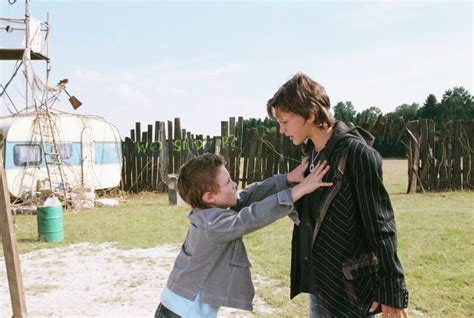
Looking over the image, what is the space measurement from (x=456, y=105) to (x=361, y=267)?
45.1 metres

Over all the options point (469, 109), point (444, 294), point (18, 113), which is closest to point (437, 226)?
point (444, 294)

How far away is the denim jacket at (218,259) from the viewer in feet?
6.37

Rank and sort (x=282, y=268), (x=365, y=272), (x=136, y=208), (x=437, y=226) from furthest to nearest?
1. (x=136, y=208)
2. (x=437, y=226)
3. (x=282, y=268)
4. (x=365, y=272)

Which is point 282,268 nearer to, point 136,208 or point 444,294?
point 444,294

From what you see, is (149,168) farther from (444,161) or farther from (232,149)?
(444,161)

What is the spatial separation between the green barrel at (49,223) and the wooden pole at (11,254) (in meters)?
3.87

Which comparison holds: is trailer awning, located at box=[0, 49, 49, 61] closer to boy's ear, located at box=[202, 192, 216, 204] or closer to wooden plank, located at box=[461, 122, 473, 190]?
wooden plank, located at box=[461, 122, 473, 190]

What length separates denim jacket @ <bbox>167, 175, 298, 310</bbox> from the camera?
1941mm

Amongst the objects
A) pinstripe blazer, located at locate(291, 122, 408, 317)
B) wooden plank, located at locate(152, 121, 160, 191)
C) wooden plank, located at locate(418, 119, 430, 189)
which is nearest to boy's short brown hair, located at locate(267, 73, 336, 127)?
pinstripe blazer, located at locate(291, 122, 408, 317)

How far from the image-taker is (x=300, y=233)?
2109mm

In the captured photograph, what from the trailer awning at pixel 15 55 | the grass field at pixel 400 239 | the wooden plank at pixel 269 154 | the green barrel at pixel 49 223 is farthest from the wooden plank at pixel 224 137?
the trailer awning at pixel 15 55

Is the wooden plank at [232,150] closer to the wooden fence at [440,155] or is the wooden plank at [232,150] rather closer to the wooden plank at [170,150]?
the wooden plank at [170,150]

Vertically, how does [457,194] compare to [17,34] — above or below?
below

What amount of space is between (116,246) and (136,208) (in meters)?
4.25
